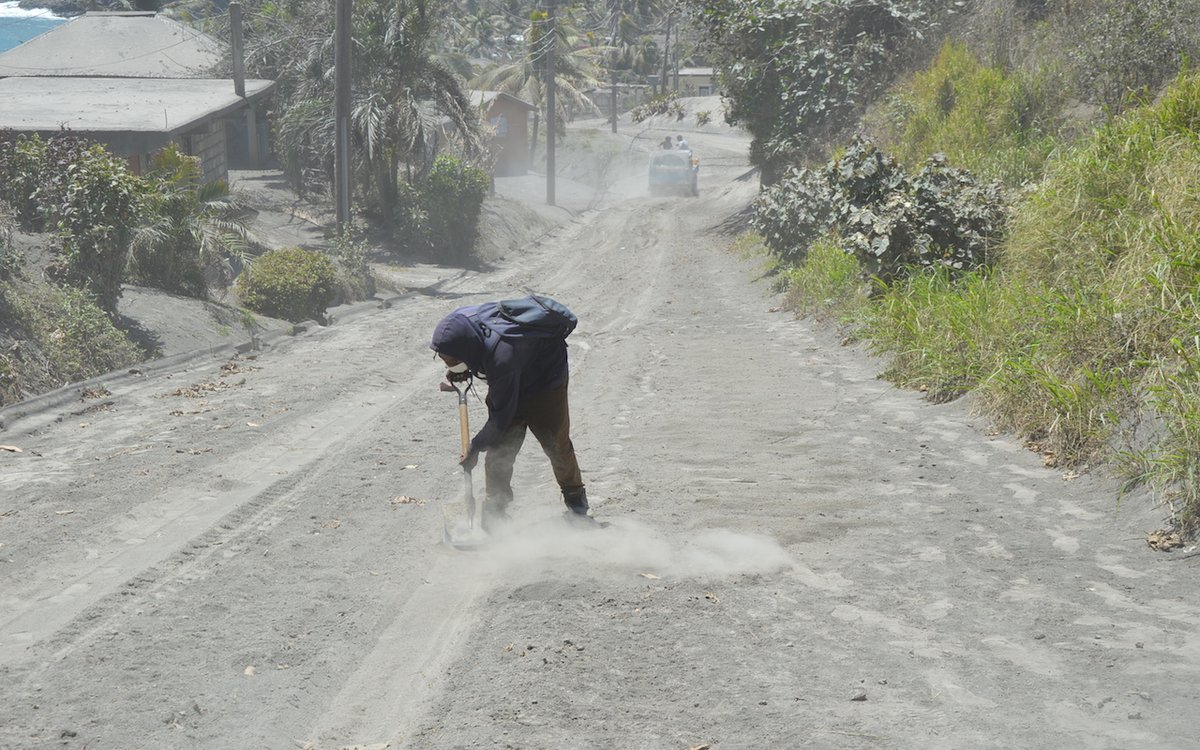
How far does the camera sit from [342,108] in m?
24.8

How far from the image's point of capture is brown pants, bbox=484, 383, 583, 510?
277 inches

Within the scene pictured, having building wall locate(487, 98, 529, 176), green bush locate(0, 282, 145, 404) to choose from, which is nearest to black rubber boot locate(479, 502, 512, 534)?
green bush locate(0, 282, 145, 404)

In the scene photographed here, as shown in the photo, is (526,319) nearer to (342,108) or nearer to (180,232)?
(180,232)

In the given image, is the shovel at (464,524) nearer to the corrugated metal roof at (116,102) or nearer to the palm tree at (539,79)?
the corrugated metal roof at (116,102)

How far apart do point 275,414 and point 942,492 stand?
6299 millimetres

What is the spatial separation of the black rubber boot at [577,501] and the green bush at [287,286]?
42.0 feet

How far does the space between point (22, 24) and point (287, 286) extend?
37.4 m

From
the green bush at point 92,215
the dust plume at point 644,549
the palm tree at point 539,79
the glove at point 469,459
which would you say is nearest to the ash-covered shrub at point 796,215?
the green bush at point 92,215

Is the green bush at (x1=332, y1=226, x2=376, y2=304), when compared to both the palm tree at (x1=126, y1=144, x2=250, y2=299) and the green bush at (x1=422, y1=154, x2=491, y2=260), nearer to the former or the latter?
the palm tree at (x1=126, y1=144, x2=250, y2=299)

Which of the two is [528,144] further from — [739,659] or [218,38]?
[739,659]

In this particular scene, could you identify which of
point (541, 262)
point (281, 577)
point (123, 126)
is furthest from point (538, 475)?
point (541, 262)

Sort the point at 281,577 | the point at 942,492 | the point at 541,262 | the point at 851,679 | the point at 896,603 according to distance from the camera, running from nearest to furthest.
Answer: the point at 851,679
the point at 896,603
the point at 281,577
the point at 942,492
the point at 541,262

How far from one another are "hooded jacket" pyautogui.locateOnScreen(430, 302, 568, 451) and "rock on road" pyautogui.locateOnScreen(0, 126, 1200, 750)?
859 mm

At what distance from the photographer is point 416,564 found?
6770 mm
